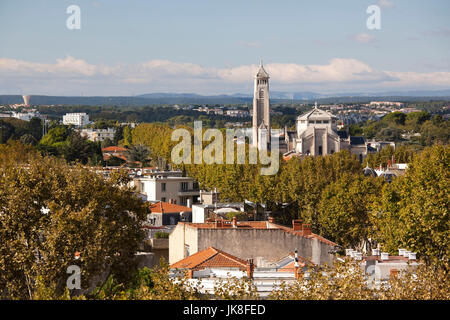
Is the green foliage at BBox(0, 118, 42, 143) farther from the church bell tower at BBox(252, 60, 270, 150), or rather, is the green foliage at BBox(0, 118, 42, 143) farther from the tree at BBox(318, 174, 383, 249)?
the tree at BBox(318, 174, 383, 249)

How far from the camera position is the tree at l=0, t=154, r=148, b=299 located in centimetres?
2175

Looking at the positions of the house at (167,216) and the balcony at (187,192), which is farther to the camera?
the balcony at (187,192)

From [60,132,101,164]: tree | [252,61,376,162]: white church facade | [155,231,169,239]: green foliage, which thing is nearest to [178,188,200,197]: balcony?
[155,231,169,239]: green foliage

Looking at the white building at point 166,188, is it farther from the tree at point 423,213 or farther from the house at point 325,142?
the house at point 325,142

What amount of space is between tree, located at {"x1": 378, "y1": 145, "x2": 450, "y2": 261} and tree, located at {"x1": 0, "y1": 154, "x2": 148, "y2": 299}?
1358 centimetres

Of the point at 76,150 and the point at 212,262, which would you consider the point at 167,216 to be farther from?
the point at 76,150

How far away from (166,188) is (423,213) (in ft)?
132

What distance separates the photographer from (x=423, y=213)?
3425cm

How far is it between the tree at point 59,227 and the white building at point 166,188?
144 feet

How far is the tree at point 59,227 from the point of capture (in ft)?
71.4

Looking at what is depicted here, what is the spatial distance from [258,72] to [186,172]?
186ft

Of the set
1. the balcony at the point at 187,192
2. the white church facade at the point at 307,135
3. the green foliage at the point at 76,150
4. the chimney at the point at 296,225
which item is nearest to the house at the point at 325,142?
the white church facade at the point at 307,135
